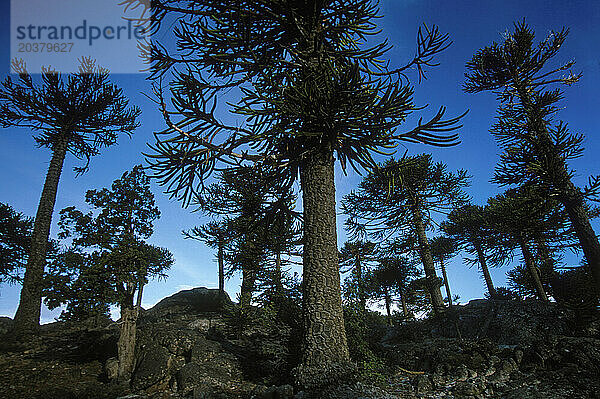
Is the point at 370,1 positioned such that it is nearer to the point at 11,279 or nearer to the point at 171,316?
the point at 171,316

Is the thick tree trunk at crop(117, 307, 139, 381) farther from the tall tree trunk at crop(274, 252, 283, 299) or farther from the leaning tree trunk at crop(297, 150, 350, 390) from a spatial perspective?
the leaning tree trunk at crop(297, 150, 350, 390)

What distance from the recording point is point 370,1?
7.08m

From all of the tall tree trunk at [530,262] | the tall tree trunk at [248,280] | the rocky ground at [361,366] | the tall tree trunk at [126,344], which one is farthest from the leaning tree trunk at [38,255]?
the tall tree trunk at [530,262]

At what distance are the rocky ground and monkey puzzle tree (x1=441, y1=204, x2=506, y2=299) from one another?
4.33m

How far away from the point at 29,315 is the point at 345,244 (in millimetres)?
15260

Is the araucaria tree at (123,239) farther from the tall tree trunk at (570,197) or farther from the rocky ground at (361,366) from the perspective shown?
the tall tree trunk at (570,197)

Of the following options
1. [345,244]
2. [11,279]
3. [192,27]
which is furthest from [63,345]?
[345,244]

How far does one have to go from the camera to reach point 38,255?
12.0 meters

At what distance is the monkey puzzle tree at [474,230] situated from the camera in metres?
15.4

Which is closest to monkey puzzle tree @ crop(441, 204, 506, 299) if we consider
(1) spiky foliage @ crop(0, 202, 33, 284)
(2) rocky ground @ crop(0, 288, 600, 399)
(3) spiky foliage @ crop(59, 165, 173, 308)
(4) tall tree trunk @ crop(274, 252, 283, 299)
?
(2) rocky ground @ crop(0, 288, 600, 399)

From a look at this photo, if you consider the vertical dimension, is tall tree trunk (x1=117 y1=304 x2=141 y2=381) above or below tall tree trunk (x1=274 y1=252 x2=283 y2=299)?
below

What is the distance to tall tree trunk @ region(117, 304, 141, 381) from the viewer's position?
26.5 ft

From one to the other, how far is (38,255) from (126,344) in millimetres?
7221

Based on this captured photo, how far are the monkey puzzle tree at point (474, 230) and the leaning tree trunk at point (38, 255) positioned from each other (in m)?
20.1
